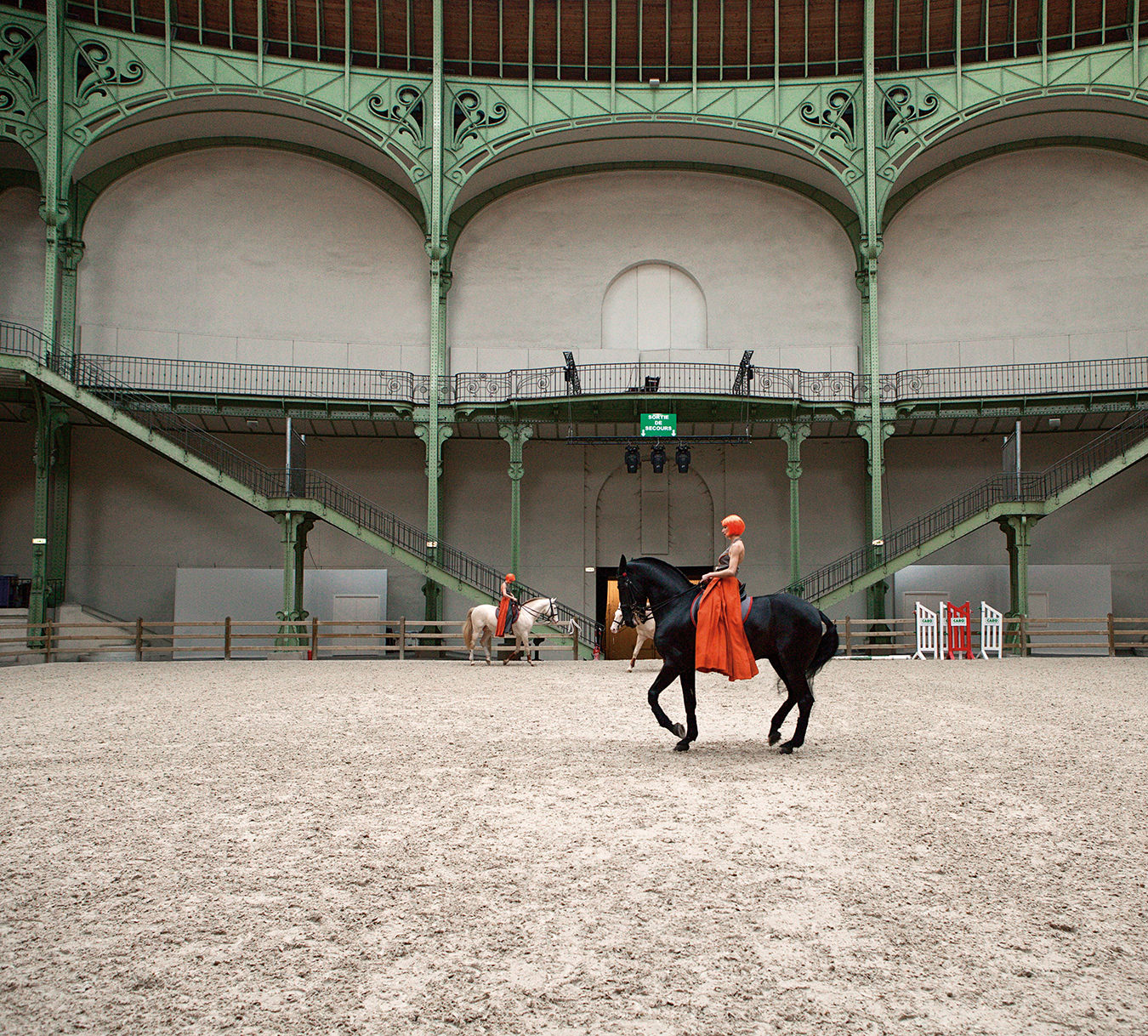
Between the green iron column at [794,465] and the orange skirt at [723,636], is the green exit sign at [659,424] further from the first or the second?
the orange skirt at [723,636]

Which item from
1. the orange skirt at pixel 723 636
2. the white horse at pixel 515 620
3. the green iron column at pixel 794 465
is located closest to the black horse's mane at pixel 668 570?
the orange skirt at pixel 723 636

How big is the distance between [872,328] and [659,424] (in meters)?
8.11

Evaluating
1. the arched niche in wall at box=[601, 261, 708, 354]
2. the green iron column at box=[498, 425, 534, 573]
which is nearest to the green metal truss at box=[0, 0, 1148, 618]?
the green iron column at box=[498, 425, 534, 573]

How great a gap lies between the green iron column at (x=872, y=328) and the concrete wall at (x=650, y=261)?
7.12 feet

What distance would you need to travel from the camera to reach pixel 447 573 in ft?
75.5

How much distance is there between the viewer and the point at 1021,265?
2727cm

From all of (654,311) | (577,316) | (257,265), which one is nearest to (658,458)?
(654,311)

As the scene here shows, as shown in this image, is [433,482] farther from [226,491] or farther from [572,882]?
[572,882]

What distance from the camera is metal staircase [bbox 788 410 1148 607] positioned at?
22484 millimetres

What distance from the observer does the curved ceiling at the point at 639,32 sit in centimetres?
2452

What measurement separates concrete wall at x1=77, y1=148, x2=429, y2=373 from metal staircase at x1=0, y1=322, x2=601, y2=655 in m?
2.50

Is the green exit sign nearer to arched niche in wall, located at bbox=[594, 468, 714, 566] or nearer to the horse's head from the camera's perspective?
arched niche in wall, located at bbox=[594, 468, 714, 566]

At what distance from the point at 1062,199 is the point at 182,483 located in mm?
28704

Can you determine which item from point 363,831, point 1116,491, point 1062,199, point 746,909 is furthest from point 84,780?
point 1062,199
